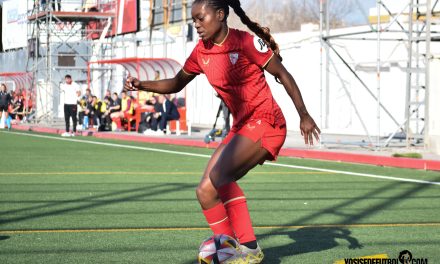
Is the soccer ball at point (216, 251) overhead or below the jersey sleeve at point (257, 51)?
below

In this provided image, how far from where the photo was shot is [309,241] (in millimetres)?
8859

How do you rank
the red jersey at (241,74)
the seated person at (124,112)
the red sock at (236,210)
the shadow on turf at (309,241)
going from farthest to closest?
the seated person at (124,112), the shadow on turf at (309,241), the red sock at (236,210), the red jersey at (241,74)

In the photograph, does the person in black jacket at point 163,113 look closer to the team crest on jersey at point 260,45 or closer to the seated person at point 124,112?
the seated person at point 124,112

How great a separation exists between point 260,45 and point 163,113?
2596 cm

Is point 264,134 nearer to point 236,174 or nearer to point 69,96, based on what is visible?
point 236,174

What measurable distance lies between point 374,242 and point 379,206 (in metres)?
3.25

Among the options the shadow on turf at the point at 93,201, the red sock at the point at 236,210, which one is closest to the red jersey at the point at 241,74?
the red sock at the point at 236,210

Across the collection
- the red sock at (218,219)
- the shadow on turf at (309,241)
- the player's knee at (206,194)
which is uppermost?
the player's knee at (206,194)

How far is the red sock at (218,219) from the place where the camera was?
7105 millimetres

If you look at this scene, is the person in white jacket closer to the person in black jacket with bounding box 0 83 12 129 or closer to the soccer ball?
the person in black jacket with bounding box 0 83 12 129

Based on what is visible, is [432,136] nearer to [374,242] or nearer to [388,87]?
[388,87]

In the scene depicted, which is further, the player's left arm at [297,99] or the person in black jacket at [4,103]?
the person in black jacket at [4,103]

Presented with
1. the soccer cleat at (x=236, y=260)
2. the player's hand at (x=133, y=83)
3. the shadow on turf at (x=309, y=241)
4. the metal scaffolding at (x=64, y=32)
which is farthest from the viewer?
the metal scaffolding at (x=64, y=32)

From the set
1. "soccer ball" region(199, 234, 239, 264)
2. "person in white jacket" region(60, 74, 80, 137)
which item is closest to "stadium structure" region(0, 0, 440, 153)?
"person in white jacket" region(60, 74, 80, 137)
